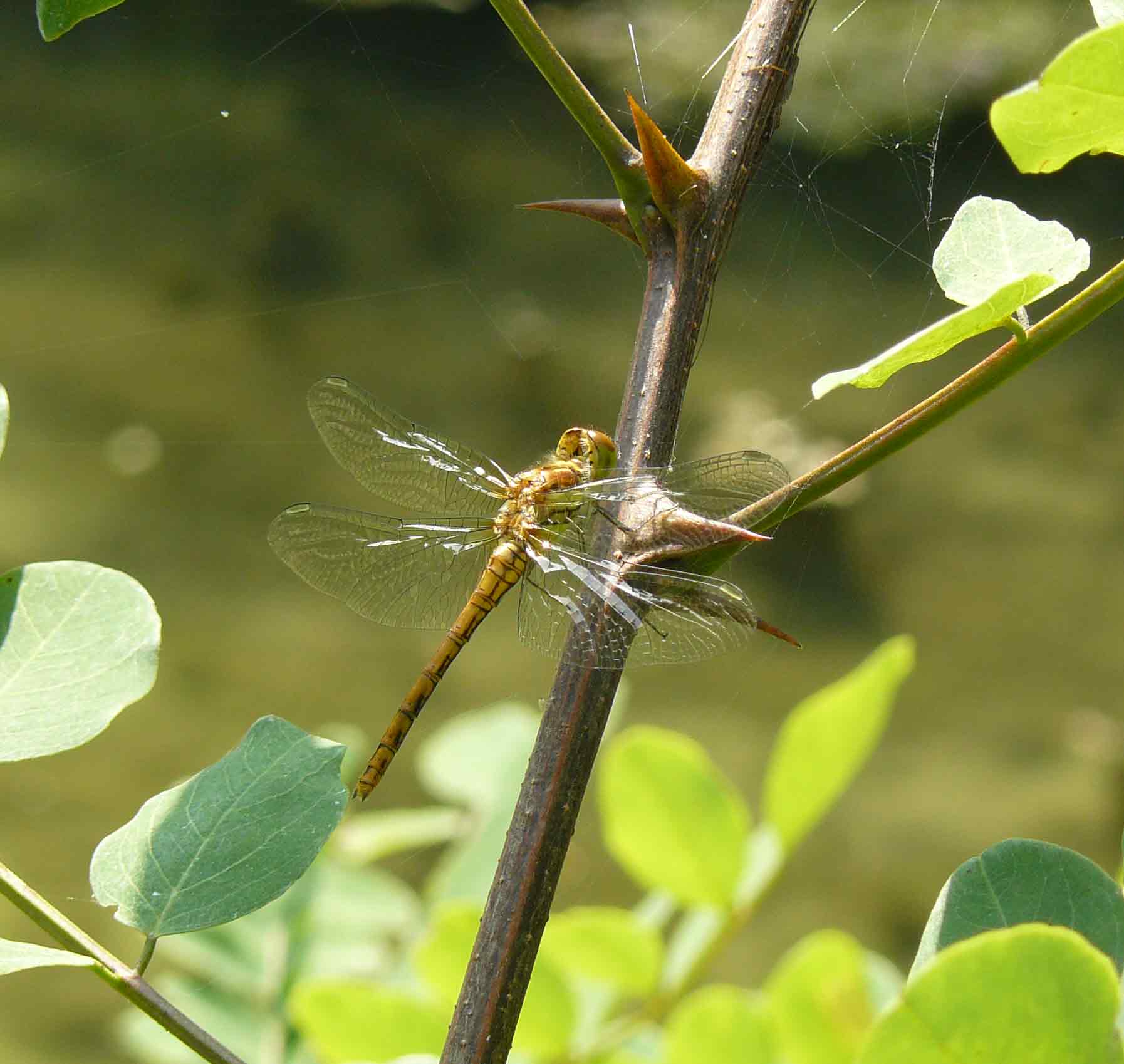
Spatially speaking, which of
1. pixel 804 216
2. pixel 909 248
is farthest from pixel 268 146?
pixel 909 248

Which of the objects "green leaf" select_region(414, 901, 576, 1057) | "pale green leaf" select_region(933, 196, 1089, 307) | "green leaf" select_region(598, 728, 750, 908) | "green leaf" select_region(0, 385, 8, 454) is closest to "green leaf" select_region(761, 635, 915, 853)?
"green leaf" select_region(598, 728, 750, 908)

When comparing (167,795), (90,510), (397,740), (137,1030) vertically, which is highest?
(167,795)

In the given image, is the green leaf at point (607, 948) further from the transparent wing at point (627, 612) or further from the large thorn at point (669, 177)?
the large thorn at point (669, 177)

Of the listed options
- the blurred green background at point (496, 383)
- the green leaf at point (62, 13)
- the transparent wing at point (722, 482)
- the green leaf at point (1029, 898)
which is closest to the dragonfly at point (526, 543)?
the transparent wing at point (722, 482)

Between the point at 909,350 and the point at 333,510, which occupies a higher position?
the point at 909,350

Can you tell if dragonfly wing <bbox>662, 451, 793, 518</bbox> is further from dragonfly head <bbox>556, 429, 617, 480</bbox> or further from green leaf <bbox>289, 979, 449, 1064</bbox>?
green leaf <bbox>289, 979, 449, 1064</bbox>

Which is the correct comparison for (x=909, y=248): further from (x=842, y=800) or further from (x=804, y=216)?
(x=842, y=800)
